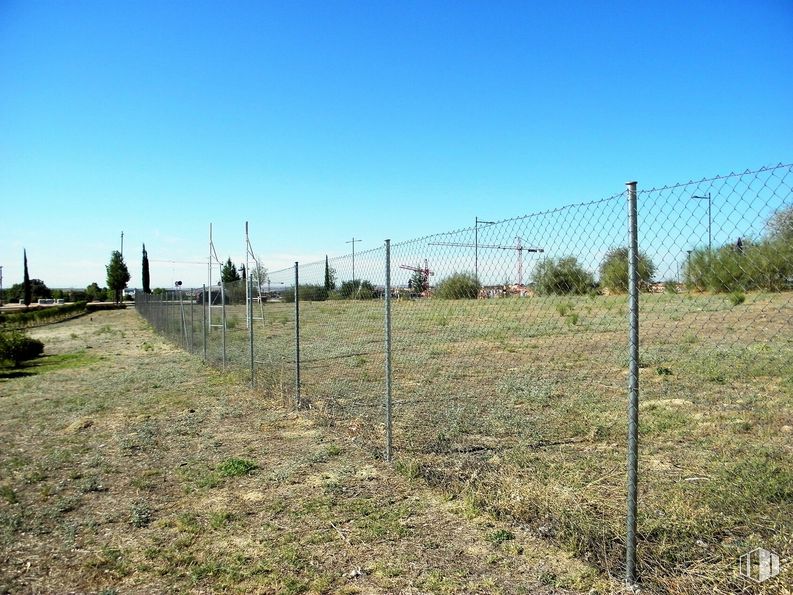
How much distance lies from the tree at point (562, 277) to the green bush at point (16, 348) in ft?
49.6

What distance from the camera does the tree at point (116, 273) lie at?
6366 cm

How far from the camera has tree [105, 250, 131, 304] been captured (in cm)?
6366

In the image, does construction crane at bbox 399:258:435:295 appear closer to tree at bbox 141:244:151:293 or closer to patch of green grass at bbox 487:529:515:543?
patch of green grass at bbox 487:529:515:543

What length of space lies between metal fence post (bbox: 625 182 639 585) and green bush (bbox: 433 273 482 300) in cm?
175

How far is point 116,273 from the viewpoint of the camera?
211ft

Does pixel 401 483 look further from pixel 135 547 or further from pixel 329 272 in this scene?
pixel 329 272

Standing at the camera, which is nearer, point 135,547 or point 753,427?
point 135,547

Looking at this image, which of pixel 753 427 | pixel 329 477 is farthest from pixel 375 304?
pixel 753 427

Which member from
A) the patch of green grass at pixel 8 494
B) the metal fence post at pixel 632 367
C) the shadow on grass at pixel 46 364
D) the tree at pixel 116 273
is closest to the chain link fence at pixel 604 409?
the metal fence post at pixel 632 367

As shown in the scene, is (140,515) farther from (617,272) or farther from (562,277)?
(617,272)

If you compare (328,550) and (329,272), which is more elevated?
(329,272)

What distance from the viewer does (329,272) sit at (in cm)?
718

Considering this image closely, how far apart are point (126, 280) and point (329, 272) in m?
65.9

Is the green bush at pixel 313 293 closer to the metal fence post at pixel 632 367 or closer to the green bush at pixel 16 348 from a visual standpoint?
the metal fence post at pixel 632 367
